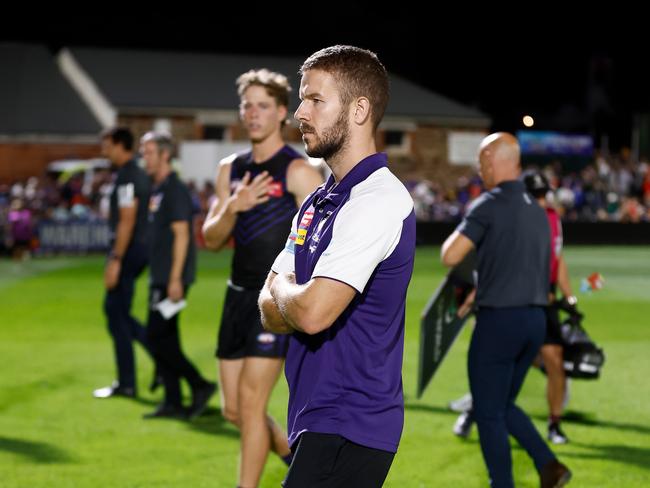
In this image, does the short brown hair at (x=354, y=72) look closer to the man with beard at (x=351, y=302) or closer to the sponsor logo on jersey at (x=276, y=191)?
the man with beard at (x=351, y=302)

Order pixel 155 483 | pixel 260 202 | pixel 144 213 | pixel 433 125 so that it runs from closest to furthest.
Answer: pixel 260 202 → pixel 155 483 → pixel 144 213 → pixel 433 125

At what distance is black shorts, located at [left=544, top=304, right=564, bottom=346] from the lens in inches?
318

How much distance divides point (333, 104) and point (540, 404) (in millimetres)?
6888

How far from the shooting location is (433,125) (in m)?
48.8

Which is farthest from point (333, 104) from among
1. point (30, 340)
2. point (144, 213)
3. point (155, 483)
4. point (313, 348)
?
point (30, 340)

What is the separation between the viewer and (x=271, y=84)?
5828 millimetres

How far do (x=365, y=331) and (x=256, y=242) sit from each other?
8.82 ft

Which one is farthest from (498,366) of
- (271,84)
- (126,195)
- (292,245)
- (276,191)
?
(126,195)

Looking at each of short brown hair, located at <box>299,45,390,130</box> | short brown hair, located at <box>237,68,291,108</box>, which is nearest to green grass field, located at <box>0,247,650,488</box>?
short brown hair, located at <box>237,68,291,108</box>

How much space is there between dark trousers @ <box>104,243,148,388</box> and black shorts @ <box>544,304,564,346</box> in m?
3.66

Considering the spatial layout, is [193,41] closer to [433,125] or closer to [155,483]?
[433,125]

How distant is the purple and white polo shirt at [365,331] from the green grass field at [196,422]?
11.9 ft

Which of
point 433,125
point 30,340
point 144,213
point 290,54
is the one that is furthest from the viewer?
point 290,54

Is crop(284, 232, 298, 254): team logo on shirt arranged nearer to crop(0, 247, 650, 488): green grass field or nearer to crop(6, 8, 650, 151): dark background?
crop(0, 247, 650, 488): green grass field
